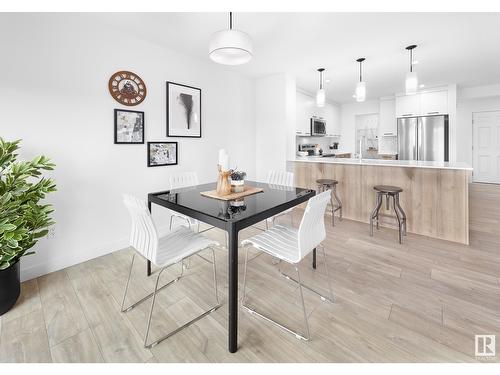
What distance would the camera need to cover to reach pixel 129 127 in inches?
112

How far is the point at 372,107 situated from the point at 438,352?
21.8 ft

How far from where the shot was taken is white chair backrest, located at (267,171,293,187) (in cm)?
291

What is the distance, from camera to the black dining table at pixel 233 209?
1408 millimetres

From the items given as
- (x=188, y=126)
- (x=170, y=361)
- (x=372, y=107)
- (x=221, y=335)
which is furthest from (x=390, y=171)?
(x=372, y=107)

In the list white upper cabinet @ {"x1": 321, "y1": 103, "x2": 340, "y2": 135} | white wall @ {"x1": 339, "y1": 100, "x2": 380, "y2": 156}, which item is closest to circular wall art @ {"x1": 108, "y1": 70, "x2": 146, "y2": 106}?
white upper cabinet @ {"x1": 321, "y1": 103, "x2": 340, "y2": 135}

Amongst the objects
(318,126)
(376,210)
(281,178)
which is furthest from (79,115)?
(318,126)

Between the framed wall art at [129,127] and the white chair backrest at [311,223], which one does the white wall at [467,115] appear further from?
the framed wall art at [129,127]

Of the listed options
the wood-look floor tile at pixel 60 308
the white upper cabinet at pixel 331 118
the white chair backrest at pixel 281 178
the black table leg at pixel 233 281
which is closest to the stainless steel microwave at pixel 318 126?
the white upper cabinet at pixel 331 118

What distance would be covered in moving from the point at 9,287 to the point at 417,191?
14.1 feet

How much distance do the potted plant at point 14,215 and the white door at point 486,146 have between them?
875cm

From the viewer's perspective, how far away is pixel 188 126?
3.45 meters

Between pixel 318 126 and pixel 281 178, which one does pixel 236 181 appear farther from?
pixel 318 126

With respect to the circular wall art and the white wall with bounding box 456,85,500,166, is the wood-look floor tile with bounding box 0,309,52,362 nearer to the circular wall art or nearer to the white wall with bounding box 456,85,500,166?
the circular wall art

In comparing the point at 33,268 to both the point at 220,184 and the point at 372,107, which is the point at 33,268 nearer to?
the point at 220,184
